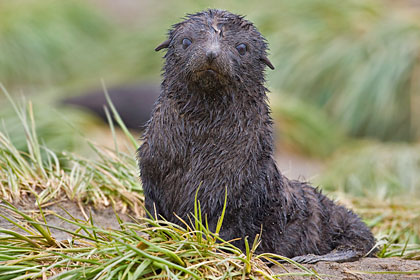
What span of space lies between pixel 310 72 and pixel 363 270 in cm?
883

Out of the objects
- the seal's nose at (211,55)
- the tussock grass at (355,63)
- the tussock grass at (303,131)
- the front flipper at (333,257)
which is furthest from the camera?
the tussock grass at (355,63)

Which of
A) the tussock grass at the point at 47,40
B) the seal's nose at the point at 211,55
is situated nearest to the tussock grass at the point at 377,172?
the seal's nose at the point at 211,55

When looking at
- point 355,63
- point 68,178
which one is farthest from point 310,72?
point 68,178

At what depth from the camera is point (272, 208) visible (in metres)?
4.05

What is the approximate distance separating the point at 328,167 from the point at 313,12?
4.72 metres

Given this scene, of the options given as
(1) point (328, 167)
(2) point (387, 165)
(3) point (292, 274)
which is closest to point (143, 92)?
(1) point (328, 167)

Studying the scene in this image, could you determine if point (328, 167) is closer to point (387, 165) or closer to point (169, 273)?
point (387, 165)

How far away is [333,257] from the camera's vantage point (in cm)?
413

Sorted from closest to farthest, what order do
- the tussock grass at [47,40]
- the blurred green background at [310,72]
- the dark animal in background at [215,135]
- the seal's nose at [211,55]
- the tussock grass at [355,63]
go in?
the seal's nose at [211,55] < the dark animal in background at [215,135] < the blurred green background at [310,72] < the tussock grass at [355,63] < the tussock grass at [47,40]

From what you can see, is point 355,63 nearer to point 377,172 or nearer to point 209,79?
point 377,172

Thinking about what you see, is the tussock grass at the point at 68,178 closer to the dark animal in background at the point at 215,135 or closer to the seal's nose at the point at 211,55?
the dark animal in background at the point at 215,135

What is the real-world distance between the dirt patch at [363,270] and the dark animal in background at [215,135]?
0.13 m

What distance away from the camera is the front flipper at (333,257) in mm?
4004

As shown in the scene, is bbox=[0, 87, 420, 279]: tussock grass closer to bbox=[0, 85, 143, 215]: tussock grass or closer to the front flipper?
the front flipper
